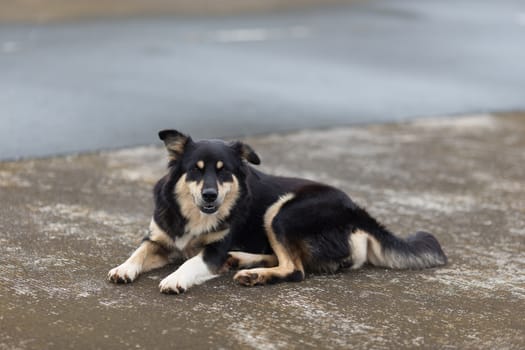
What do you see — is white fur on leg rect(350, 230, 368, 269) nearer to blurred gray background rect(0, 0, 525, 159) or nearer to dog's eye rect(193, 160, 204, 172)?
dog's eye rect(193, 160, 204, 172)

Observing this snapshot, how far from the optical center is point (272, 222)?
236 inches

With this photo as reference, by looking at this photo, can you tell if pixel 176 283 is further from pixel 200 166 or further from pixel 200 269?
pixel 200 166

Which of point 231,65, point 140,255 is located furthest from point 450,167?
point 231,65

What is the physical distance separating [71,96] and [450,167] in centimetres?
483

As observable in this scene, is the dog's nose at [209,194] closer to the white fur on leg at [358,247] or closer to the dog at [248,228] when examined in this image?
the dog at [248,228]

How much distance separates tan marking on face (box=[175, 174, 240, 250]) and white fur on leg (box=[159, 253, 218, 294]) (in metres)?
0.17

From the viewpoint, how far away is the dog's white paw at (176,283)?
539 centimetres

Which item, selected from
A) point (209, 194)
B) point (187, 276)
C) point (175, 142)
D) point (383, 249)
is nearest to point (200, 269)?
point (187, 276)

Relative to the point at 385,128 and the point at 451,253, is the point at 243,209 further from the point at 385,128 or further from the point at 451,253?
the point at 385,128

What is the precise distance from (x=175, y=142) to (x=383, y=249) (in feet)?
5.18

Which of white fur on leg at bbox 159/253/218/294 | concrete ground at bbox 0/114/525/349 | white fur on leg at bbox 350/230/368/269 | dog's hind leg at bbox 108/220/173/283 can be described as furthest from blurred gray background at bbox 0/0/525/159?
white fur on leg at bbox 350/230/368/269

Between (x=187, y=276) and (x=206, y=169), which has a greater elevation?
(x=206, y=169)

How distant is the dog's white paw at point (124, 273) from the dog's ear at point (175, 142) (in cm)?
77

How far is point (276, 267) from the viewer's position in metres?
5.81
